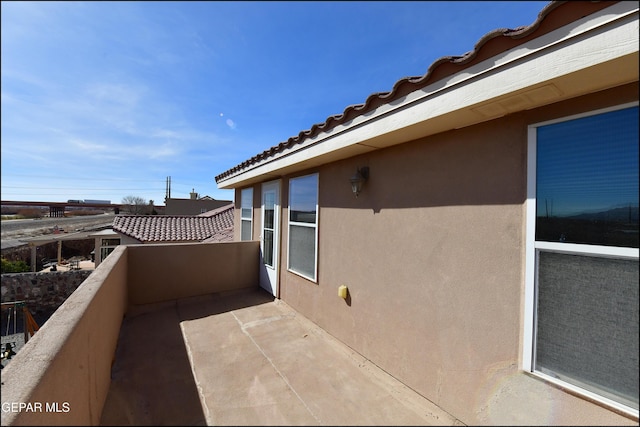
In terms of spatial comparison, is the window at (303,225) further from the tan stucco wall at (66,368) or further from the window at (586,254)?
the window at (586,254)

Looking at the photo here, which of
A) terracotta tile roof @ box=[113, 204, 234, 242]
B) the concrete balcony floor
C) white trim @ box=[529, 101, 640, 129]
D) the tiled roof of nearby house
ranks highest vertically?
the tiled roof of nearby house

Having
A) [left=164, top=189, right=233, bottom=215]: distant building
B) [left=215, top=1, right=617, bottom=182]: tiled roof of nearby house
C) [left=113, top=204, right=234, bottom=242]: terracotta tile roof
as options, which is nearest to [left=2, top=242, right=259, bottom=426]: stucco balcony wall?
[left=215, top=1, right=617, bottom=182]: tiled roof of nearby house

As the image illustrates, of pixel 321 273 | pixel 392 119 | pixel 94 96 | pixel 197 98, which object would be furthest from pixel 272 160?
pixel 94 96

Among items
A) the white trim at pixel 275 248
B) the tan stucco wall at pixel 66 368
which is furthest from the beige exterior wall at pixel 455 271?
the tan stucco wall at pixel 66 368

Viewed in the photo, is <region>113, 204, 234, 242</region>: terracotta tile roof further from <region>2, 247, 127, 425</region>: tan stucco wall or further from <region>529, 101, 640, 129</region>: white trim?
<region>529, 101, 640, 129</region>: white trim

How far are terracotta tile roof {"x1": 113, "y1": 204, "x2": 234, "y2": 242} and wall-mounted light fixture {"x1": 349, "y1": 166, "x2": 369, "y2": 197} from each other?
30.1 ft

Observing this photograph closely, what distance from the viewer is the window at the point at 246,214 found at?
29.0 feet

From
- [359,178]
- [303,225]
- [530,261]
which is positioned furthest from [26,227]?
[303,225]

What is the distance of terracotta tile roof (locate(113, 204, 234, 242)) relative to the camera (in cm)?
1162

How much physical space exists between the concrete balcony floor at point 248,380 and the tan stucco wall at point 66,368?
1.67ft

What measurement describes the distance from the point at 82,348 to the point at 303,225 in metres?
4.01

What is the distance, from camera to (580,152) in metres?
2.07

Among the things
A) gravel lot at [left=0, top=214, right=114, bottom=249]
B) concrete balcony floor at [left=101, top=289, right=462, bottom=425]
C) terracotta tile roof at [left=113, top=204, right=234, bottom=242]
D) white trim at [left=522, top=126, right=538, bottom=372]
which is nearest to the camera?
gravel lot at [left=0, top=214, right=114, bottom=249]

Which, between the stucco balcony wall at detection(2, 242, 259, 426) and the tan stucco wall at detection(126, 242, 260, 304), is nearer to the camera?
the stucco balcony wall at detection(2, 242, 259, 426)
